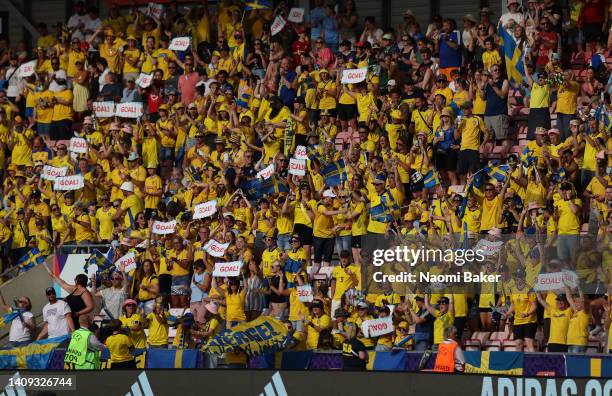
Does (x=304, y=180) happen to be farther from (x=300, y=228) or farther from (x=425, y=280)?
(x=425, y=280)

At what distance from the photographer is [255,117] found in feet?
91.5

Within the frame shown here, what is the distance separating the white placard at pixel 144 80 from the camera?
29.5 metres

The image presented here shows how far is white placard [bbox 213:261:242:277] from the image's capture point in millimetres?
24172

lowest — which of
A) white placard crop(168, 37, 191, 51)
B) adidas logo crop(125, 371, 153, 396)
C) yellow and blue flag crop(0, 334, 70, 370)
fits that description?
yellow and blue flag crop(0, 334, 70, 370)

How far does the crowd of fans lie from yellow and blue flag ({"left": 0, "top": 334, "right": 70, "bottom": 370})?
830 mm

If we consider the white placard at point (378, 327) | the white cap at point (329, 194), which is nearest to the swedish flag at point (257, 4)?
the white cap at point (329, 194)

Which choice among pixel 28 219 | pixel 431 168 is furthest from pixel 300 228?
pixel 28 219

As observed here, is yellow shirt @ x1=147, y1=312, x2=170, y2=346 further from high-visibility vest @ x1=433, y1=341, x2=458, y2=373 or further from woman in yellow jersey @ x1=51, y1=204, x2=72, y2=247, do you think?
high-visibility vest @ x1=433, y1=341, x2=458, y2=373

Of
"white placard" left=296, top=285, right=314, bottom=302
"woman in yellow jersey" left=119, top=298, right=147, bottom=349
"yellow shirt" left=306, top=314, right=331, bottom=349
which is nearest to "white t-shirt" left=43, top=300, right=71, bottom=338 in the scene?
"woman in yellow jersey" left=119, top=298, right=147, bottom=349

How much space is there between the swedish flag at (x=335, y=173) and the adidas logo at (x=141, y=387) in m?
6.85

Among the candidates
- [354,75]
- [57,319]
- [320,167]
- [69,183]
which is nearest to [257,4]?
[354,75]

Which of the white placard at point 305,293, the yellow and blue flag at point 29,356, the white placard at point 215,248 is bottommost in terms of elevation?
the yellow and blue flag at point 29,356

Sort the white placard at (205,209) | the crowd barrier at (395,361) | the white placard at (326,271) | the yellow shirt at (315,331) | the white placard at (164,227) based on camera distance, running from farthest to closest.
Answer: the white placard at (164,227) < the white placard at (205,209) < the white placard at (326,271) < the yellow shirt at (315,331) < the crowd barrier at (395,361)

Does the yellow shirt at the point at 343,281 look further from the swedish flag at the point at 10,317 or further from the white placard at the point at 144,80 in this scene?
the white placard at the point at 144,80
